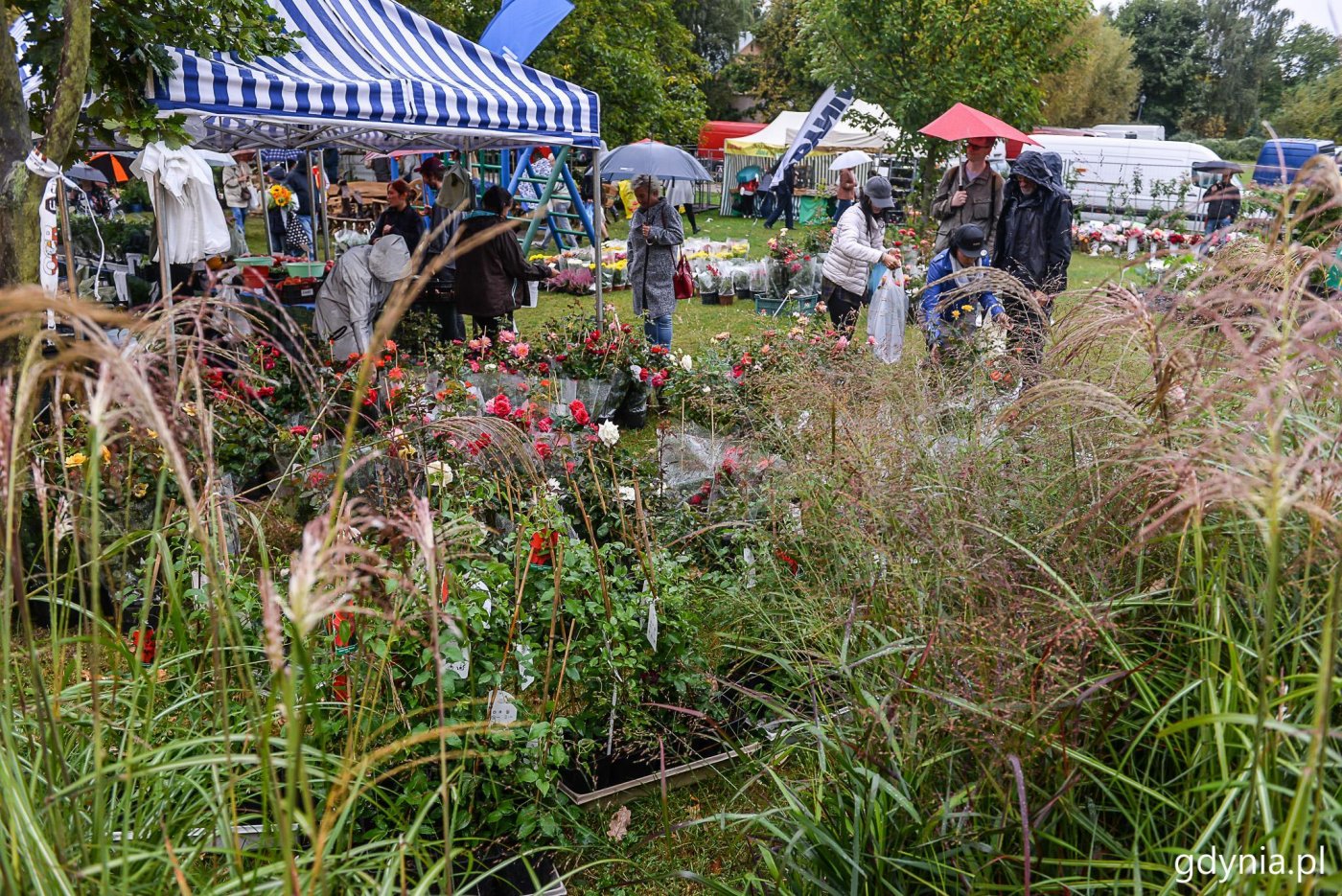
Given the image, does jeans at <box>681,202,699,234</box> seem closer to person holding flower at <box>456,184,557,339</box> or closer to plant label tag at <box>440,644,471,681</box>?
person holding flower at <box>456,184,557,339</box>

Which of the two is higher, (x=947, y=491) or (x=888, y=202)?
(x=888, y=202)

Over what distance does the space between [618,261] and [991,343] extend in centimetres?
896

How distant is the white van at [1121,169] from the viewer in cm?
2034

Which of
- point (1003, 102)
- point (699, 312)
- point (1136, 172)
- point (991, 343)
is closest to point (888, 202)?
point (991, 343)

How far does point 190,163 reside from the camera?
5.66 meters

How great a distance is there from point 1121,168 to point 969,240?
17.8 metres

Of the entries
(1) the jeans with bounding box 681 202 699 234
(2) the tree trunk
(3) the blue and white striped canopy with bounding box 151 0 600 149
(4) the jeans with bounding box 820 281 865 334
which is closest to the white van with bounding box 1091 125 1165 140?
(1) the jeans with bounding box 681 202 699 234

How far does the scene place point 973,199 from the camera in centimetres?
684

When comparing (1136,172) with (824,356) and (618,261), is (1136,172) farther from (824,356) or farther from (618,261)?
(824,356)

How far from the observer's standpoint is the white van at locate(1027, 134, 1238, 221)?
2034 cm

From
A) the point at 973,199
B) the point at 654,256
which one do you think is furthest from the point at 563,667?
the point at 654,256

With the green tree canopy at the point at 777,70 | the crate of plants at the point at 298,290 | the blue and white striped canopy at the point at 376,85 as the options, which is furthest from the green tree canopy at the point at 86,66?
the green tree canopy at the point at 777,70

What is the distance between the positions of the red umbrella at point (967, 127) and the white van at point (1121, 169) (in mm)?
12741

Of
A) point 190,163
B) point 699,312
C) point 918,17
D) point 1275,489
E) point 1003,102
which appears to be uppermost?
point 918,17
